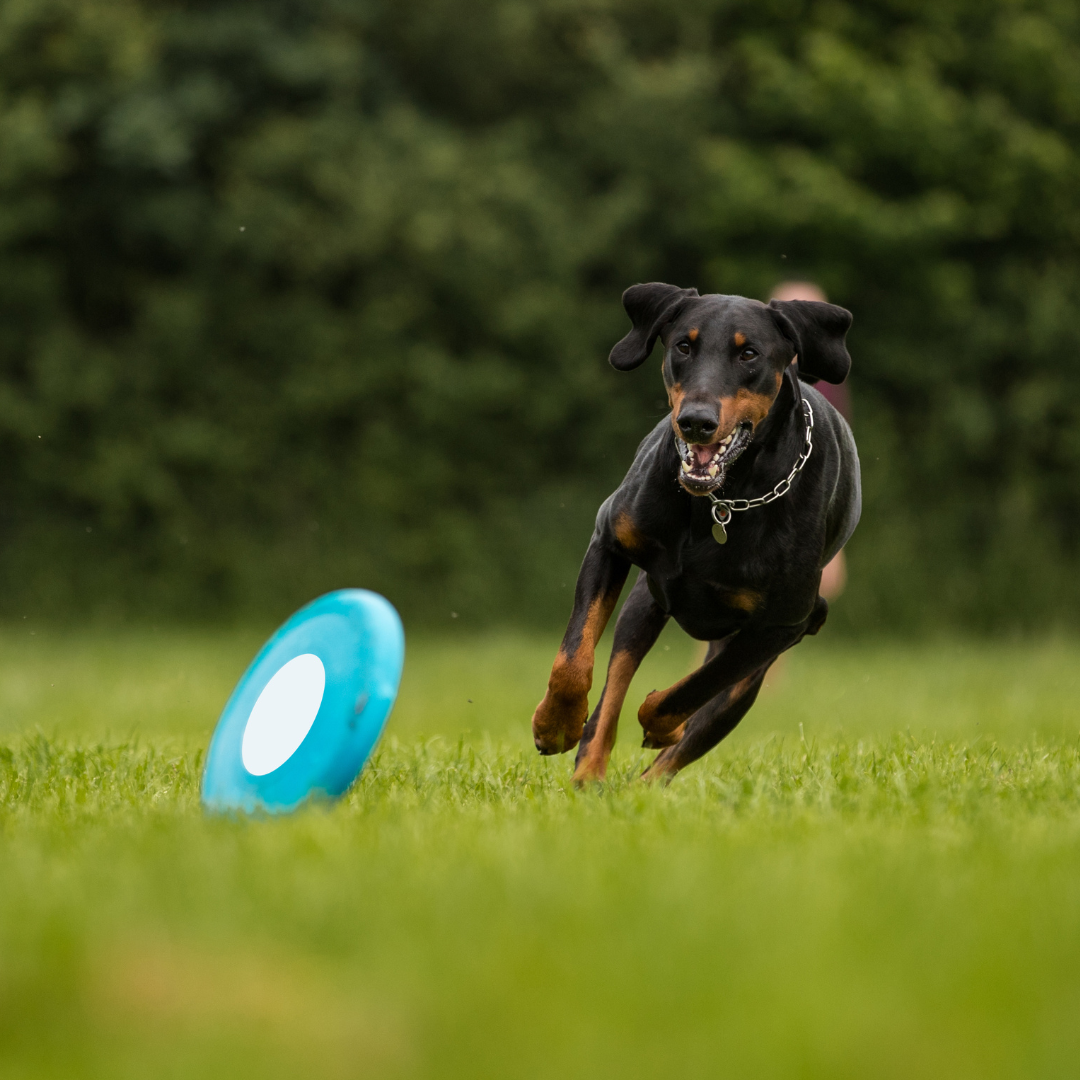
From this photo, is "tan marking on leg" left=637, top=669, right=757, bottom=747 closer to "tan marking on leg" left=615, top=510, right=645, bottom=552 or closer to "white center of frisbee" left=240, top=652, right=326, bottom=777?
"tan marking on leg" left=615, top=510, right=645, bottom=552

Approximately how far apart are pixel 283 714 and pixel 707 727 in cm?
137

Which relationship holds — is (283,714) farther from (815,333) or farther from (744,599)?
(815,333)

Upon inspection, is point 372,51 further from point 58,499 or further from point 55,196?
point 58,499

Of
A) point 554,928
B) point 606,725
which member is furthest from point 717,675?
point 554,928

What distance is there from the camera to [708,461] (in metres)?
3.90

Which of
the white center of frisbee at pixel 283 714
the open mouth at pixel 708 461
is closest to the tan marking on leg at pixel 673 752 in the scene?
the open mouth at pixel 708 461

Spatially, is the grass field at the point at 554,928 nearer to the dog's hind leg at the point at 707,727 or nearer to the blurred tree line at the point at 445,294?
the dog's hind leg at the point at 707,727

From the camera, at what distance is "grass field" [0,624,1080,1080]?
1.95 metres

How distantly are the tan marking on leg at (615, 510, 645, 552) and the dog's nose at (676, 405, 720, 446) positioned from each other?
1.54ft

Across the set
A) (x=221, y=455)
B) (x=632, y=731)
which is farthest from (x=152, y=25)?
(x=632, y=731)

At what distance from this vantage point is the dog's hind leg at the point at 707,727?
15.2ft

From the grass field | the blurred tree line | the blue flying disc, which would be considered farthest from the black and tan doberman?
the blurred tree line

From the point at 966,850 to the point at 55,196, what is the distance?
17.8 metres

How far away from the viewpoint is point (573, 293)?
19.0m
